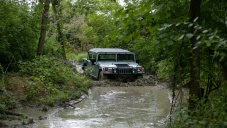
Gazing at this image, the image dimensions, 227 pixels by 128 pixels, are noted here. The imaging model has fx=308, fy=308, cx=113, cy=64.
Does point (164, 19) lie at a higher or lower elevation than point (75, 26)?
lower

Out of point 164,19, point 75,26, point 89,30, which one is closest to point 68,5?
point 89,30

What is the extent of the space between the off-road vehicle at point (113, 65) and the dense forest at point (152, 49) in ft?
4.69

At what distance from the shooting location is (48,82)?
1049 centimetres

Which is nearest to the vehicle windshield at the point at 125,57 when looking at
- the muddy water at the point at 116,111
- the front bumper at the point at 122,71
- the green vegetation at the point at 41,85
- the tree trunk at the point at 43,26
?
the front bumper at the point at 122,71

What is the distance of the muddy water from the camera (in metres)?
7.18

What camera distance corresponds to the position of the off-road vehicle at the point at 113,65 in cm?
1376

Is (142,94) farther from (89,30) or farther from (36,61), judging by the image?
(89,30)

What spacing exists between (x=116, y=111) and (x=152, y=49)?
4.95 metres

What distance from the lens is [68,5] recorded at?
19.1 m

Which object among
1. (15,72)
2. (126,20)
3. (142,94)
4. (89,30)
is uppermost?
(89,30)

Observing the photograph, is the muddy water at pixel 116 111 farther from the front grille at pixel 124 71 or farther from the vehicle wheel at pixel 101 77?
the vehicle wheel at pixel 101 77

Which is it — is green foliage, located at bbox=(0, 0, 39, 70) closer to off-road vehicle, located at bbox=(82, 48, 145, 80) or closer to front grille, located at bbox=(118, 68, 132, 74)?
off-road vehicle, located at bbox=(82, 48, 145, 80)

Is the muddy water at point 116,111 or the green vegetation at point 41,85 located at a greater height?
the green vegetation at point 41,85

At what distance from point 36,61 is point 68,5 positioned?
8.60 metres
